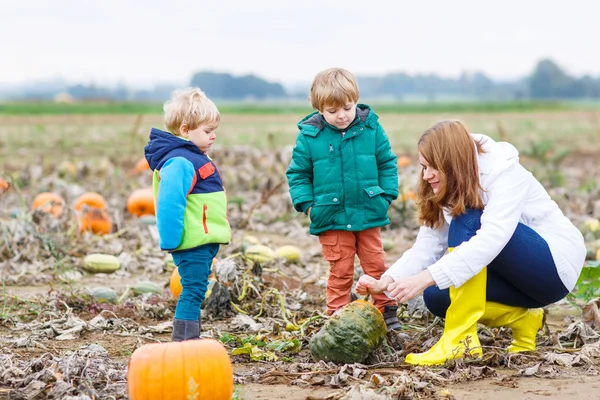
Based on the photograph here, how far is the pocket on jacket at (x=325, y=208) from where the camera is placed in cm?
520

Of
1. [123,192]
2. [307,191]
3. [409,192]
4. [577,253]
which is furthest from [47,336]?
[123,192]

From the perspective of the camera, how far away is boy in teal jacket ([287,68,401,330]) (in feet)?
17.0

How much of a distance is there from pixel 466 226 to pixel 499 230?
23 centimetres

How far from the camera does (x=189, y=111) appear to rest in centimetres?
449

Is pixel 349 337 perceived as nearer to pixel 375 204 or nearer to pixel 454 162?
pixel 454 162

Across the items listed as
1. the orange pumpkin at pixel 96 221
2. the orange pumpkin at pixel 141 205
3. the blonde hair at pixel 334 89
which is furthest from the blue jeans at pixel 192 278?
the orange pumpkin at pixel 141 205

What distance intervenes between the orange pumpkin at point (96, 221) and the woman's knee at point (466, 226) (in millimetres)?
4639

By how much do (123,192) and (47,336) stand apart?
6048 millimetres

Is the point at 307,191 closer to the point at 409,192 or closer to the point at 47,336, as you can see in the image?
the point at 47,336

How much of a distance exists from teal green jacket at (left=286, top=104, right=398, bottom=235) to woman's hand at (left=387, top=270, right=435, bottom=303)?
1.00 metres

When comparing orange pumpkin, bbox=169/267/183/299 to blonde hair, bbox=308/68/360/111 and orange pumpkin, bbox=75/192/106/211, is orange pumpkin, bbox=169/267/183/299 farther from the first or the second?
orange pumpkin, bbox=75/192/106/211

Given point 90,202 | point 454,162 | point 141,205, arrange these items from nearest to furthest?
1. point 454,162
2. point 90,202
3. point 141,205

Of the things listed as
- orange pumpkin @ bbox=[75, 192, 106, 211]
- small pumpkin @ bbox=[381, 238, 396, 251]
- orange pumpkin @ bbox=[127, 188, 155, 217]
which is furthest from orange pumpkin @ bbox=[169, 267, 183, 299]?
orange pumpkin @ bbox=[127, 188, 155, 217]

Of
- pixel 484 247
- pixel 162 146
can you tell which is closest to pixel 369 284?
pixel 484 247
